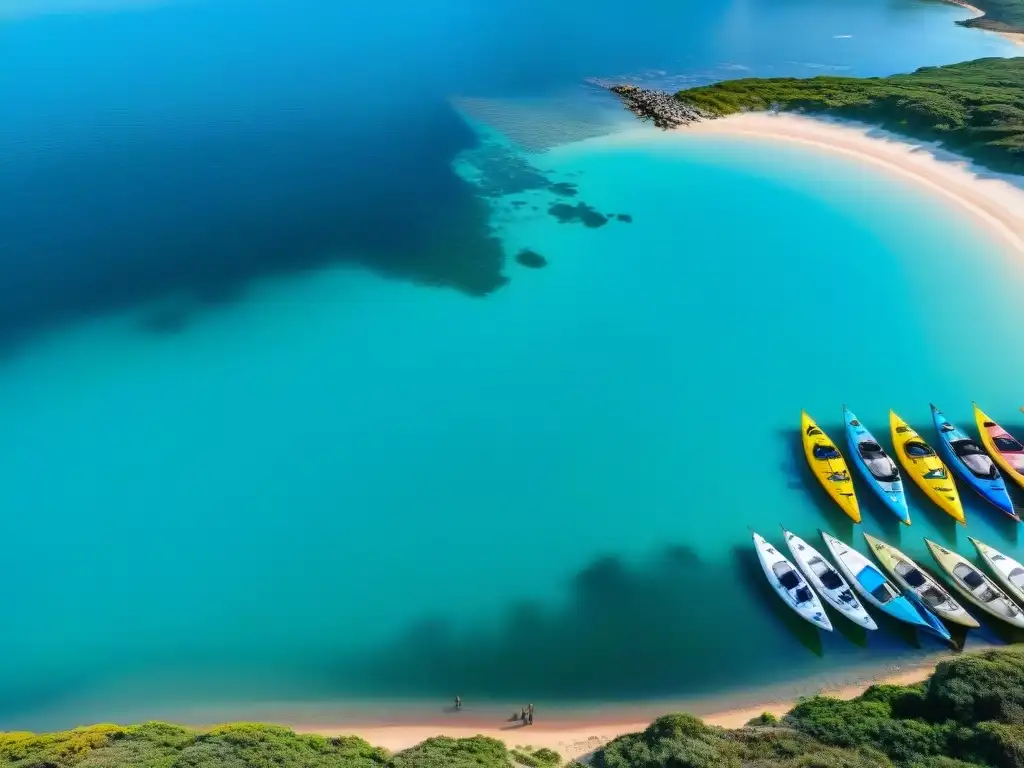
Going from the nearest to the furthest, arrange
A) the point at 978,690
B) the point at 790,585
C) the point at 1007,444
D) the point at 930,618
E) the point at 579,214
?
the point at 978,690 < the point at 930,618 < the point at 790,585 < the point at 1007,444 < the point at 579,214

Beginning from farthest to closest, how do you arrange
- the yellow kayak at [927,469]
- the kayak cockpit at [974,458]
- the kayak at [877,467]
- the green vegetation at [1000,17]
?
1. the green vegetation at [1000,17]
2. the kayak cockpit at [974,458]
3. the kayak at [877,467]
4. the yellow kayak at [927,469]

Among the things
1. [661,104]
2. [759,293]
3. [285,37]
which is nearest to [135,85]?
[285,37]

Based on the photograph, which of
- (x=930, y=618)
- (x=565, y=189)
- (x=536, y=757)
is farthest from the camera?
(x=565, y=189)

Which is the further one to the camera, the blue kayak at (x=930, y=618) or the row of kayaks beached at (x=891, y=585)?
the row of kayaks beached at (x=891, y=585)

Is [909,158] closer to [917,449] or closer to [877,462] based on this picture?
[917,449]

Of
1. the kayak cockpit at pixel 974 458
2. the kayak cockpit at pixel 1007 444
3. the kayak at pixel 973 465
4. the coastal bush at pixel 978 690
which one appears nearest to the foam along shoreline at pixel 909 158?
the kayak cockpit at pixel 1007 444

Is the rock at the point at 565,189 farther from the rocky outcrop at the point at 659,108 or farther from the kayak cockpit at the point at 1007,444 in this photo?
the kayak cockpit at the point at 1007,444

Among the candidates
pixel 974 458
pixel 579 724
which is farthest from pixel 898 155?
pixel 579 724
